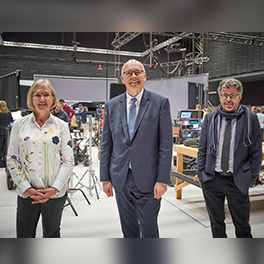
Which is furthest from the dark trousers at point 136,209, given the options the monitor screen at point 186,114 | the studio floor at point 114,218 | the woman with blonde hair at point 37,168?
the monitor screen at point 186,114

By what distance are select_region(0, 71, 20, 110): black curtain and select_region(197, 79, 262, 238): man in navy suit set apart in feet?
9.30

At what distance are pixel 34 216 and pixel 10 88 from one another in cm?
345

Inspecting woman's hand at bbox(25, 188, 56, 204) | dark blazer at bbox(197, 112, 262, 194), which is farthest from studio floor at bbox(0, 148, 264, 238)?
woman's hand at bbox(25, 188, 56, 204)

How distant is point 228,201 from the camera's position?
189cm

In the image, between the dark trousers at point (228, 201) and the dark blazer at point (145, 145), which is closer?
the dark blazer at point (145, 145)

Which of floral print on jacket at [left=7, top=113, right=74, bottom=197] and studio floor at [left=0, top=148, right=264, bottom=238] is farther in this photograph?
studio floor at [left=0, top=148, right=264, bottom=238]

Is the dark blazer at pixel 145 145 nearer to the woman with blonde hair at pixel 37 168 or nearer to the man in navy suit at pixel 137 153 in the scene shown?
the man in navy suit at pixel 137 153

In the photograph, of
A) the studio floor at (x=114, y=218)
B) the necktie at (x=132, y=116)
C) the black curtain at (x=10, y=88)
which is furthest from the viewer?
the black curtain at (x=10, y=88)

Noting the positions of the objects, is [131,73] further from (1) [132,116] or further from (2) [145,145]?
(2) [145,145]

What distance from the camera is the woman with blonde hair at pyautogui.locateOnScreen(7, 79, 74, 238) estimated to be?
150cm

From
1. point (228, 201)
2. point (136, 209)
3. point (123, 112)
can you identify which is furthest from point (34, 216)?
point (228, 201)

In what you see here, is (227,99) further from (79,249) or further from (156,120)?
(79,249)

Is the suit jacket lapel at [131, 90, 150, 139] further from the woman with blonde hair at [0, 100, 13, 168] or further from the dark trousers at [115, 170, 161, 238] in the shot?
the woman with blonde hair at [0, 100, 13, 168]

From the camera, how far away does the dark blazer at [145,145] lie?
4.97ft
